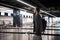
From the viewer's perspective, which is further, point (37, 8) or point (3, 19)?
point (3, 19)

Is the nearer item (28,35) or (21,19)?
(28,35)

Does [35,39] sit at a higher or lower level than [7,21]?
lower

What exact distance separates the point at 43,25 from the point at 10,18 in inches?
617

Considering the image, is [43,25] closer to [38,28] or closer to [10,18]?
[38,28]

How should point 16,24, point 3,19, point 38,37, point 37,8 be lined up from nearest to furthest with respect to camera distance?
1. point 38,37
2. point 37,8
3. point 16,24
4. point 3,19

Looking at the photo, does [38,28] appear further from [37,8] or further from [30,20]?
[30,20]

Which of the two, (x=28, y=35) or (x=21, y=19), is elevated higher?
(x=21, y=19)

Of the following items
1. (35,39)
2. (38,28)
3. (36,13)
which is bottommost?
(35,39)

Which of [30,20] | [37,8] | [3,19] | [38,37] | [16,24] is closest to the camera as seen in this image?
[38,37]

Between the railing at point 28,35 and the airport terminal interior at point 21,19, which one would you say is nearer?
the railing at point 28,35

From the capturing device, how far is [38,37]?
1076 cm

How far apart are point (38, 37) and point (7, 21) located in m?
15.7

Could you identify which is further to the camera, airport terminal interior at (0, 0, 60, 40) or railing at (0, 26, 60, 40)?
airport terminal interior at (0, 0, 60, 40)

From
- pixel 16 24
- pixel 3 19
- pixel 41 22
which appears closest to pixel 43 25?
pixel 41 22
